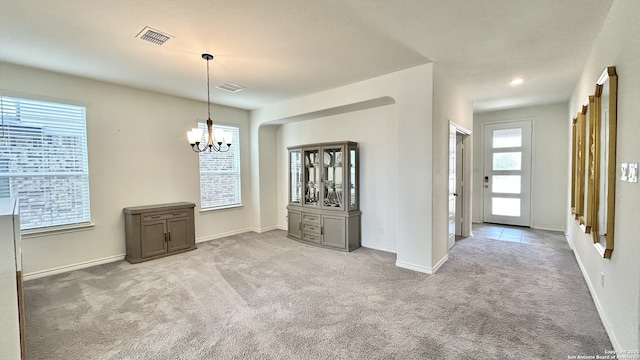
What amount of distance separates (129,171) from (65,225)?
1.05 m

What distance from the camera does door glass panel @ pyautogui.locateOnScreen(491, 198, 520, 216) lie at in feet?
19.9

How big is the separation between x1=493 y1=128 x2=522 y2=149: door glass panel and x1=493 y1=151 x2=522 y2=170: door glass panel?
200 millimetres

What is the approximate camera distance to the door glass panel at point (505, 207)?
607cm

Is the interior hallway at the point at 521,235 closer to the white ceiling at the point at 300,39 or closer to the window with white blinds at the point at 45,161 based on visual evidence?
the white ceiling at the point at 300,39

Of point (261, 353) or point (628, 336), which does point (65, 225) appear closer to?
point (261, 353)

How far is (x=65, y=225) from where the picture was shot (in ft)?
12.1

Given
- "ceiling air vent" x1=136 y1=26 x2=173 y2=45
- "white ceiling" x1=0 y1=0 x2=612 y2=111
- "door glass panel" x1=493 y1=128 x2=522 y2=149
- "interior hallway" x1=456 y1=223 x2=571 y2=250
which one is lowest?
"interior hallway" x1=456 y1=223 x2=571 y2=250

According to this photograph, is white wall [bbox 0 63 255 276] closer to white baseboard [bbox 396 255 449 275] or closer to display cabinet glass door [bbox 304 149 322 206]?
display cabinet glass door [bbox 304 149 322 206]

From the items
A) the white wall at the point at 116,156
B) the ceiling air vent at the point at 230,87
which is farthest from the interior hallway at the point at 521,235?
the white wall at the point at 116,156

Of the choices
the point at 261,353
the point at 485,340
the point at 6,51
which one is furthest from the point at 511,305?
the point at 6,51

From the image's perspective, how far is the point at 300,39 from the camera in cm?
268

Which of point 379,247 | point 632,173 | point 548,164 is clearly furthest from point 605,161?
point 548,164

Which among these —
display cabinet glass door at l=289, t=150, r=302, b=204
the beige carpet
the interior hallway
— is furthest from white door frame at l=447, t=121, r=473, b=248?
display cabinet glass door at l=289, t=150, r=302, b=204

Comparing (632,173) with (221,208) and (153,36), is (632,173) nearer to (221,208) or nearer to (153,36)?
(153,36)
